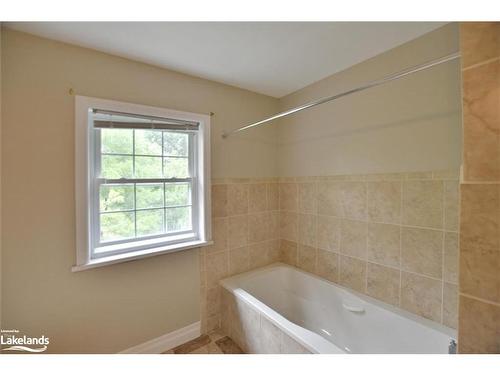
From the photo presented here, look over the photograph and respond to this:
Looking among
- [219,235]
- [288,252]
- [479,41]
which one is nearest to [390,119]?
[479,41]

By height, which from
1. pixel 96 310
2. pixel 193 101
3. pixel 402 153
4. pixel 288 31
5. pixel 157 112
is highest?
pixel 288 31

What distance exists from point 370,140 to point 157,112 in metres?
1.64

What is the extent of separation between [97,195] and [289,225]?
1723 millimetres

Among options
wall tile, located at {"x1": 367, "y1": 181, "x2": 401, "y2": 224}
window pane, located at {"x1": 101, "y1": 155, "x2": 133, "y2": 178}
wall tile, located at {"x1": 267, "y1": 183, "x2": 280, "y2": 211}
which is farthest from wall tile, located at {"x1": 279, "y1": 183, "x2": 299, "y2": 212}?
window pane, located at {"x1": 101, "y1": 155, "x2": 133, "y2": 178}

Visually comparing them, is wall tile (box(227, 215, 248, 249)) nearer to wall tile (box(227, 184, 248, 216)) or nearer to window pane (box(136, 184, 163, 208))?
wall tile (box(227, 184, 248, 216))

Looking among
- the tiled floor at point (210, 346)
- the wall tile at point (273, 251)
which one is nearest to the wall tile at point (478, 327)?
the tiled floor at point (210, 346)

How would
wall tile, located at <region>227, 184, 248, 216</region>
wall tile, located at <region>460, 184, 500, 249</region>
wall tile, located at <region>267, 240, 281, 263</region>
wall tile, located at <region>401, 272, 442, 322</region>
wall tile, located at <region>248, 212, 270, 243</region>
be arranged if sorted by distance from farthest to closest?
wall tile, located at <region>267, 240, 281, 263</region> → wall tile, located at <region>248, 212, 270, 243</region> → wall tile, located at <region>227, 184, 248, 216</region> → wall tile, located at <region>401, 272, 442, 322</region> → wall tile, located at <region>460, 184, 500, 249</region>

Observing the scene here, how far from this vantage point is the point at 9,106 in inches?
46.8

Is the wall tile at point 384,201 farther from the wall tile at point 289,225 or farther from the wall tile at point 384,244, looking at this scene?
the wall tile at point 289,225

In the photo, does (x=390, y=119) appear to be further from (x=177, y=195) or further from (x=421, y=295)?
(x=177, y=195)

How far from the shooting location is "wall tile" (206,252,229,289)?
1.90 meters

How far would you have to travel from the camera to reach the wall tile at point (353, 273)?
1.67 meters
